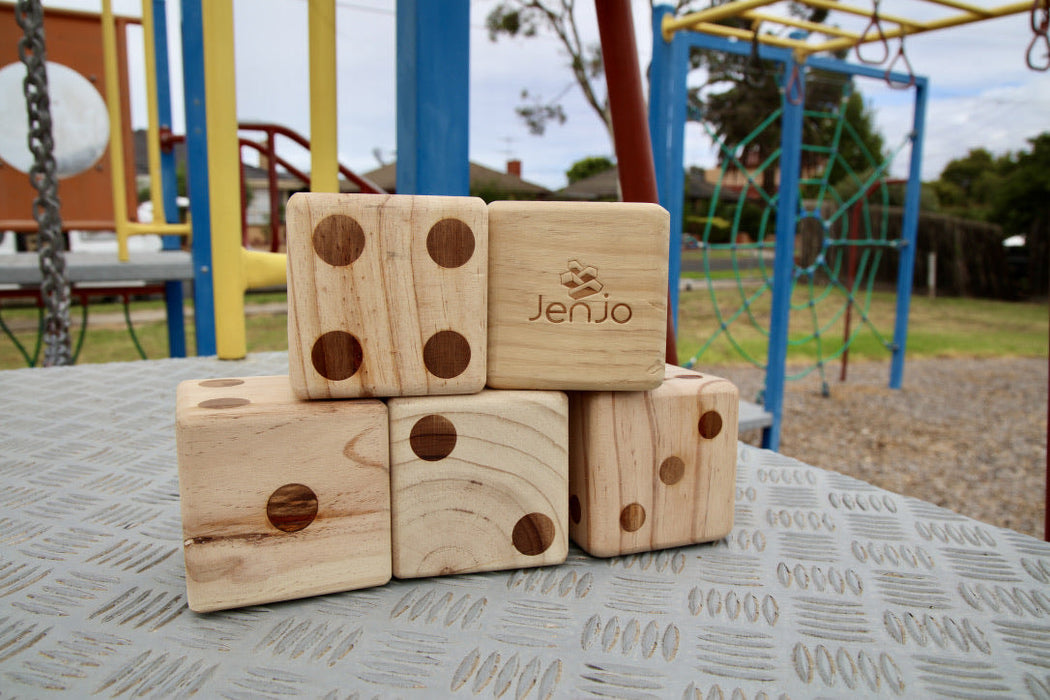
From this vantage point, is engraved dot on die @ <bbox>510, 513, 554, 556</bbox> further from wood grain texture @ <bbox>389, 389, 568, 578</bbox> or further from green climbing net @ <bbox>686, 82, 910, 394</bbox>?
green climbing net @ <bbox>686, 82, 910, 394</bbox>

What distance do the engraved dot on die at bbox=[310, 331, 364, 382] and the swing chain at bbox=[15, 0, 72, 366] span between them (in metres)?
1.24

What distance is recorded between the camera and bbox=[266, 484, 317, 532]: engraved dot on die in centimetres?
81

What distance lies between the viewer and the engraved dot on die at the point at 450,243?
833 millimetres

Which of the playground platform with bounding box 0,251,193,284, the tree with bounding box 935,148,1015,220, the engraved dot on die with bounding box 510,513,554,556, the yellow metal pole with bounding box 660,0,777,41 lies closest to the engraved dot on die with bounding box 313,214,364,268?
the engraved dot on die with bounding box 510,513,554,556

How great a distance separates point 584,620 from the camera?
0.78m

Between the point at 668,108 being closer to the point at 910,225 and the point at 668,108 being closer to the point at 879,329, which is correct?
the point at 910,225

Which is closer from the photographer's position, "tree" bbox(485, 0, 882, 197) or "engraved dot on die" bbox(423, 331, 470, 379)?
"engraved dot on die" bbox(423, 331, 470, 379)

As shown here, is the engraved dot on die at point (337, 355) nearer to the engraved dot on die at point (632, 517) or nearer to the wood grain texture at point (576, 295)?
the wood grain texture at point (576, 295)

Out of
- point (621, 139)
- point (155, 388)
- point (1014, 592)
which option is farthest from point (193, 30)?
point (1014, 592)

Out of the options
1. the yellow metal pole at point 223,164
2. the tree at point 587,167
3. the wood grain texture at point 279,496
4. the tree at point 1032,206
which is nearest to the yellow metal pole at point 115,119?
the yellow metal pole at point 223,164

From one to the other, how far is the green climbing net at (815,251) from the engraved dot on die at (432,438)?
2.64 m

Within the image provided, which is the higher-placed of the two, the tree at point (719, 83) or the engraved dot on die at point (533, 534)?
the tree at point (719, 83)

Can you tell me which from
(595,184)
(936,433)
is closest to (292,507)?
(936,433)

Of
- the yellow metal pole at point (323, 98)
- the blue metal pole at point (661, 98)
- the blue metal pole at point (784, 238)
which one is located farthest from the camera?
the blue metal pole at point (784, 238)
